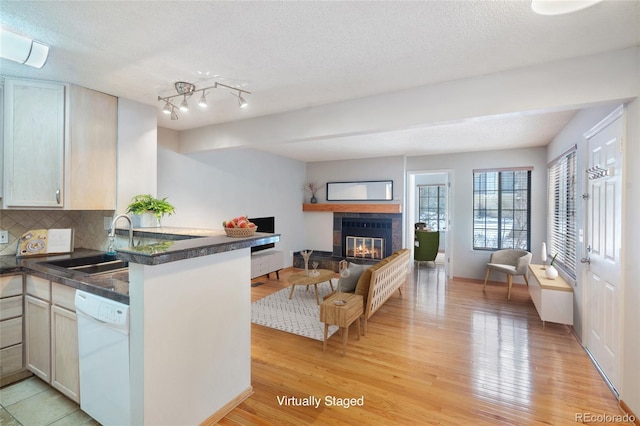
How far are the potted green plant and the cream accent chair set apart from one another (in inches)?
Answer: 195

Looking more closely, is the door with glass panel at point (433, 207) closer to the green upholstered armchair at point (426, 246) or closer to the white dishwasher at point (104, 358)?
the green upholstered armchair at point (426, 246)

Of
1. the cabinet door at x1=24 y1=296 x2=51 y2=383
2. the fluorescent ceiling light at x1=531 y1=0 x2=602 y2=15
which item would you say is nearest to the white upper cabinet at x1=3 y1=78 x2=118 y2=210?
the cabinet door at x1=24 y1=296 x2=51 y2=383

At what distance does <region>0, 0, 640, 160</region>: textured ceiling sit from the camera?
161 cm

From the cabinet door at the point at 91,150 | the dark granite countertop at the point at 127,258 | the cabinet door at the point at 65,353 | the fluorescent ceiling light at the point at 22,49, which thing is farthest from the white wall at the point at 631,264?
the cabinet door at the point at 91,150

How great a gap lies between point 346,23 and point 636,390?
3045 mm

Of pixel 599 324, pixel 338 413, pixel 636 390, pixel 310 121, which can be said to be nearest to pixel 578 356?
pixel 599 324

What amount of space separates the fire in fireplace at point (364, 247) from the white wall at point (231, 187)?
1.23 metres

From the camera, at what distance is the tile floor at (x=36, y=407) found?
6.26 ft

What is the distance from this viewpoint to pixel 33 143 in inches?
96.3

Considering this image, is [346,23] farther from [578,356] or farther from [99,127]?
[578,356]

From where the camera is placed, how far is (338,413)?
203cm

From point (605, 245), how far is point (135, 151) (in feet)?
14.7

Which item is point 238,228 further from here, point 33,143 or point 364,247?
point 364,247

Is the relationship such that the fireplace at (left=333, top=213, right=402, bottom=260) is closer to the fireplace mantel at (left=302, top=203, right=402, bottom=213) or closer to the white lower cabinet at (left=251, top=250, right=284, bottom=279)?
the fireplace mantel at (left=302, top=203, right=402, bottom=213)
